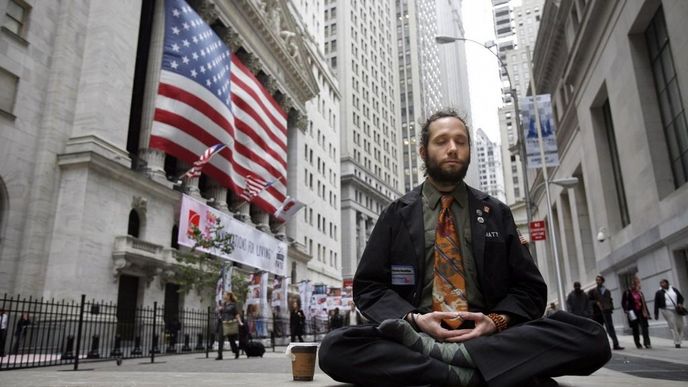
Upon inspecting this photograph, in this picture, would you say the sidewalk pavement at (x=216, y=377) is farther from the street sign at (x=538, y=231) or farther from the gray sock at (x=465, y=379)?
the street sign at (x=538, y=231)

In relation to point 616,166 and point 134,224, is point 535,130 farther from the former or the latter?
point 134,224

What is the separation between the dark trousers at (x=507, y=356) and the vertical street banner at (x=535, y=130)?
1920cm

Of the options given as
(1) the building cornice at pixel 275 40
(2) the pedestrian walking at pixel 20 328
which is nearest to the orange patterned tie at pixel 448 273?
(2) the pedestrian walking at pixel 20 328

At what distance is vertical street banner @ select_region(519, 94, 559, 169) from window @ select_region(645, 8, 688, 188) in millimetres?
3978

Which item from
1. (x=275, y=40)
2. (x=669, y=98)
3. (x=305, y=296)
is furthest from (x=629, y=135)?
(x=275, y=40)

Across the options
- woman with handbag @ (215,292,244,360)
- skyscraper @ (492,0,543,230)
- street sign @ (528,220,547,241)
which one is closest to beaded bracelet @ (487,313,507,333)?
woman with handbag @ (215,292,244,360)

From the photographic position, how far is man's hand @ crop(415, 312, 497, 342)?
9.31ft

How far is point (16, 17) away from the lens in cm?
2066

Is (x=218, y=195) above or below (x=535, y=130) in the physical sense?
above

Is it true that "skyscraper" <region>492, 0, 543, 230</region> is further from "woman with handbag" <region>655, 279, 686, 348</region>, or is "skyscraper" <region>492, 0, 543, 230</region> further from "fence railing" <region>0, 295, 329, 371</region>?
"woman with handbag" <region>655, 279, 686, 348</region>

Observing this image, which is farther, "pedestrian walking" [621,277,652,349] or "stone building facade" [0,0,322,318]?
"stone building facade" [0,0,322,318]

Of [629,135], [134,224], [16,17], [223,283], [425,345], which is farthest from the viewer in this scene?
[134,224]

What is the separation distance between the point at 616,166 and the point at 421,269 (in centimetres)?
2519

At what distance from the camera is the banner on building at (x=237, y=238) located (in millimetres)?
23078
